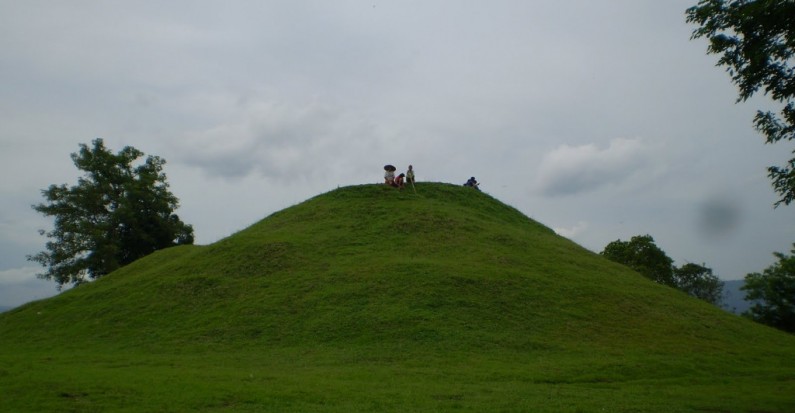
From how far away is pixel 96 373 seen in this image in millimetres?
15211

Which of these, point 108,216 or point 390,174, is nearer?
point 390,174

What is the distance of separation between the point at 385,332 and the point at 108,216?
3312cm

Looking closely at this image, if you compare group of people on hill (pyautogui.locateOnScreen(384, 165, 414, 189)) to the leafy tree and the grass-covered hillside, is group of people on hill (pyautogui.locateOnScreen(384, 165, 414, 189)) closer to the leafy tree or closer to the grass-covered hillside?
the grass-covered hillside

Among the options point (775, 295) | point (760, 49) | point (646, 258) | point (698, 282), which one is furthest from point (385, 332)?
point (698, 282)

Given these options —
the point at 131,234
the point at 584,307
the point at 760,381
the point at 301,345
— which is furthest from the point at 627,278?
the point at 131,234

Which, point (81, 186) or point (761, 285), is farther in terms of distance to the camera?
point (81, 186)

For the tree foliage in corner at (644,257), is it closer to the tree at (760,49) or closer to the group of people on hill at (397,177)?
the group of people on hill at (397,177)

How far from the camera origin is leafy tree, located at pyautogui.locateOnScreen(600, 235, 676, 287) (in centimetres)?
4797

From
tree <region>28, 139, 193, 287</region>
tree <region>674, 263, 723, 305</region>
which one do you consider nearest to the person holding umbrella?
tree <region>28, 139, 193, 287</region>

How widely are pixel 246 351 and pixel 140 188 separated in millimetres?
32012

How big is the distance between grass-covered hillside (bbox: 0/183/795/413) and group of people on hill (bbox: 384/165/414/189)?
1.59m

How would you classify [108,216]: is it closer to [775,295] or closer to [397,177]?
[397,177]

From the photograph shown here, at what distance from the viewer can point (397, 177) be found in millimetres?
36875

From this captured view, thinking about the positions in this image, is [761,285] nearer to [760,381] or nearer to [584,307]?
[584,307]
